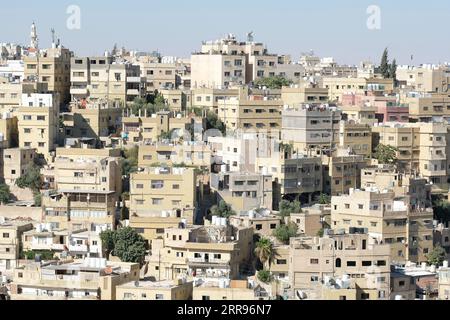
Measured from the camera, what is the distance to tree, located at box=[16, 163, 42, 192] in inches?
1207

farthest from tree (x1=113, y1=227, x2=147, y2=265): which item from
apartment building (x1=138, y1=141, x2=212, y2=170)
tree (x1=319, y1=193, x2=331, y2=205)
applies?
tree (x1=319, y1=193, x2=331, y2=205)

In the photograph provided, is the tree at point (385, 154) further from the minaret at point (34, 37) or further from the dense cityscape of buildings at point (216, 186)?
the minaret at point (34, 37)

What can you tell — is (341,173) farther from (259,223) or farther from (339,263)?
(339,263)

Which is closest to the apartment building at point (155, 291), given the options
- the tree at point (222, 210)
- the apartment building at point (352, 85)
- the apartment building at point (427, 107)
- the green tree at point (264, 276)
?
the green tree at point (264, 276)

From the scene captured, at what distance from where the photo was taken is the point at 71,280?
23.9 meters

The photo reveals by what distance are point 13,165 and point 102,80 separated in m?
6.70

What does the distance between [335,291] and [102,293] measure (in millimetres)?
3362

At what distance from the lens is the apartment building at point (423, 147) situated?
3406 centimetres

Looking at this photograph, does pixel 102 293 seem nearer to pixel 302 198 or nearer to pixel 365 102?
pixel 302 198

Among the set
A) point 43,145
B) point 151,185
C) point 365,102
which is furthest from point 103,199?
point 365,102

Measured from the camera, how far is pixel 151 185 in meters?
28.8

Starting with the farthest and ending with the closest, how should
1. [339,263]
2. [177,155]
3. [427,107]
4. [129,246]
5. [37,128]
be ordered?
1. [427,107]
2. [37,128]
3. [177,155]
4. [129,246]
5. [339,263]

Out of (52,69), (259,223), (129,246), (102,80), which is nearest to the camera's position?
(129,246)

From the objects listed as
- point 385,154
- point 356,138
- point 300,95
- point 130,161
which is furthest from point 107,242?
point 300,95
